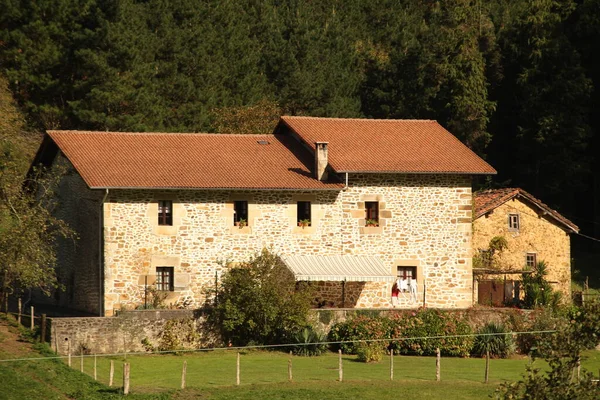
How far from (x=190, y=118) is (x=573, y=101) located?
18.2 m

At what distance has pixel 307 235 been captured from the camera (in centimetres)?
4400

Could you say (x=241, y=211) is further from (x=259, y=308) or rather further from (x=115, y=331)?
(x=115, y=331)

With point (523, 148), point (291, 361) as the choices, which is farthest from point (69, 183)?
point (523, 148)

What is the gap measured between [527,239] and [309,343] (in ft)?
46.6

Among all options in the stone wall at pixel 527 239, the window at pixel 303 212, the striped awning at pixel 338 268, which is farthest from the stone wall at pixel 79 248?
the stone wall at pixel 527 239

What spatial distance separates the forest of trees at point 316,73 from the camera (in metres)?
58.0

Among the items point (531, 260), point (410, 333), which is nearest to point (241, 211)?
point (410, 333)

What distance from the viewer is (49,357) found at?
36250 mm

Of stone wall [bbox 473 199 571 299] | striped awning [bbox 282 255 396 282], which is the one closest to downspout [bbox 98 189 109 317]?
striped awning [bbox 282 255 396 282]

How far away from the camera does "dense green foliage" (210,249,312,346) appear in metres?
40.3

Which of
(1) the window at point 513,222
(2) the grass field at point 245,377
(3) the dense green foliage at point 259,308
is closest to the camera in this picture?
(2) the grass field at point 245,377

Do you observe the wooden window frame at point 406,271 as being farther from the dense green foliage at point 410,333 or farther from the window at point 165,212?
the window at point 165,212

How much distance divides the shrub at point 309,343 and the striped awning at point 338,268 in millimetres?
1952

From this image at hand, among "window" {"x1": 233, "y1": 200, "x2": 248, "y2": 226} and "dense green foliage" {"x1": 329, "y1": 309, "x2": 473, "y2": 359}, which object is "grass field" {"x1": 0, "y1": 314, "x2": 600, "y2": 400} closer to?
"dense green foliage" {"x1": 329, "y1": 309, "x2": 473, "y2": 359}
